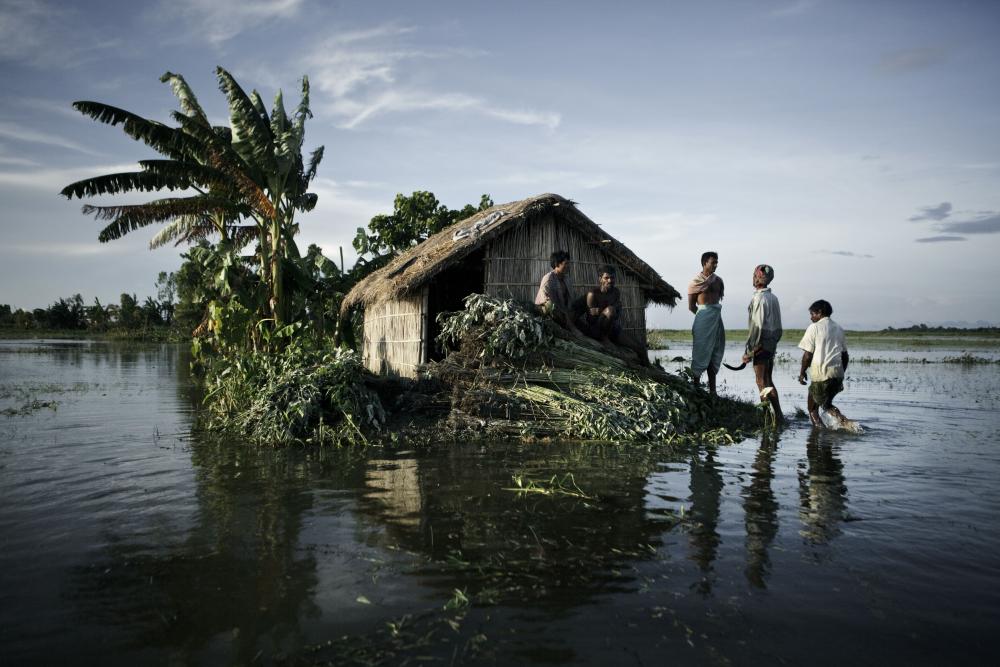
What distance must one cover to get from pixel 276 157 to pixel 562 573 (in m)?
9.36

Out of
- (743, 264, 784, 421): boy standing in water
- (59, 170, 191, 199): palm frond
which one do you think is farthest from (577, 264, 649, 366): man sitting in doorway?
(59, 170, 191, 199): palm frond

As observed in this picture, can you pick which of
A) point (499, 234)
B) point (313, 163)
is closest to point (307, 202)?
point (313, 163)

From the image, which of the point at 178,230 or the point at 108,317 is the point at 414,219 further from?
the point at 108,317

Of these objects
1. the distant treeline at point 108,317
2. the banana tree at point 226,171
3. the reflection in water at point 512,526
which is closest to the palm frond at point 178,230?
the banana tree at point 226,171

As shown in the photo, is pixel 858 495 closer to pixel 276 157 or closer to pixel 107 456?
pixel 107 456

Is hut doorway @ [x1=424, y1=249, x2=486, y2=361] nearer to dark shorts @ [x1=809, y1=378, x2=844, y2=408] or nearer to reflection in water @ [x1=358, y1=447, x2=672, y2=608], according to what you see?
dark shorts @ [x1=809, y1=378, x2=844, y2=408]

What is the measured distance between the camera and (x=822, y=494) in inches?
188

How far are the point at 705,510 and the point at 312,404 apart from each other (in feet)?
14.9

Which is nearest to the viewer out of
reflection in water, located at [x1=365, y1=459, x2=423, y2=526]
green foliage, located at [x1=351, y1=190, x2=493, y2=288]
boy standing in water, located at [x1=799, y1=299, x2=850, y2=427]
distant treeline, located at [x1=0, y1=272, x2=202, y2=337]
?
reflection in water, located at [x1=365, y1=459, x2=423, y2=526]

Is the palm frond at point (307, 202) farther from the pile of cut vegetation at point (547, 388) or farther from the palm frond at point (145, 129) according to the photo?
the pile of cut vegetation at point (547, 388)

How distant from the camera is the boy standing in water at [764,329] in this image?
7977mm

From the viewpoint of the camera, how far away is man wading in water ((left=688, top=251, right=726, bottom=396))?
8.40 metres

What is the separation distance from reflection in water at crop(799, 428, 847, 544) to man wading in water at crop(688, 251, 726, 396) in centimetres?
197

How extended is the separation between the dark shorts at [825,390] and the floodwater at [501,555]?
1162mm
